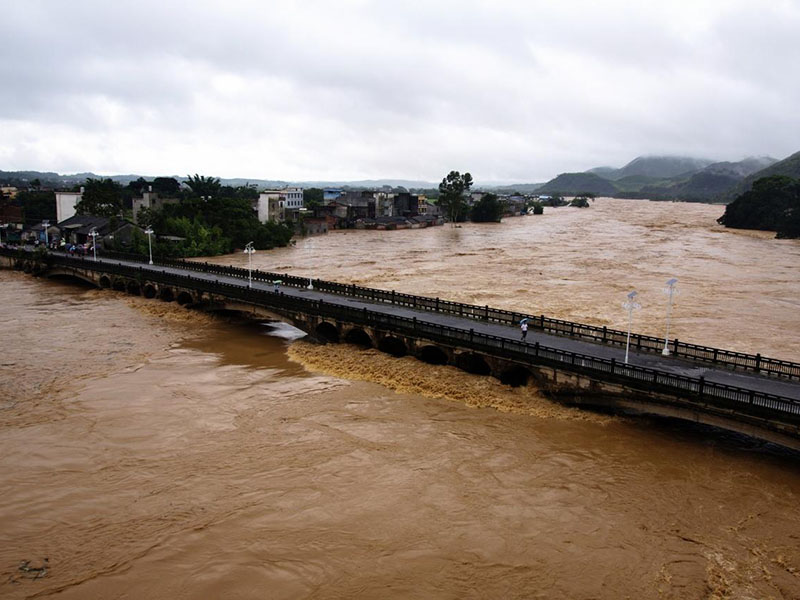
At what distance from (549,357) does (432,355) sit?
689cm

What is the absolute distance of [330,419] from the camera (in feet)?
78.2

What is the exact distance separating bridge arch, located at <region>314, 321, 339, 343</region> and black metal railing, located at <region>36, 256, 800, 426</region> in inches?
27.4

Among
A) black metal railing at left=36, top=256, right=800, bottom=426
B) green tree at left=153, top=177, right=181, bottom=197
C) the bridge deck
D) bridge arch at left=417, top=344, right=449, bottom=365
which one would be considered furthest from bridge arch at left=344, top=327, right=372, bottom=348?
green tree at left=153, top=177, right=181, bottom=197

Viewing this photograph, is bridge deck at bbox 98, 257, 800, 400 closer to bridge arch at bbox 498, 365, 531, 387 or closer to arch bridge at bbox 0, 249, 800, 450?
arch bridge at bbox 0, 249, 800, 450

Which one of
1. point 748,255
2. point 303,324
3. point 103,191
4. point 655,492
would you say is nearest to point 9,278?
point 103,191

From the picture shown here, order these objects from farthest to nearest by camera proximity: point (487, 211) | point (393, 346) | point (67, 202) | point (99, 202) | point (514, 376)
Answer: point (487, 211) → point (67, 202) → point (99, 202) → point (393, 346) → point (514, 376)

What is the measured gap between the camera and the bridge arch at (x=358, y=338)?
33344 mm

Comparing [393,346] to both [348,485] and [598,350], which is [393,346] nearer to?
[598,350]

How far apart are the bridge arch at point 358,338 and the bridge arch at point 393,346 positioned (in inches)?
57.7

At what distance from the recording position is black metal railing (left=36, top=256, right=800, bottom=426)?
19.2 metres

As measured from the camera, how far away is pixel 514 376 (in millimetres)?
26609

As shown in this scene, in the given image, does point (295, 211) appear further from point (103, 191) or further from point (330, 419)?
point (330, 419)

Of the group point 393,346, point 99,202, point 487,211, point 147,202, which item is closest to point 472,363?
point 393,346

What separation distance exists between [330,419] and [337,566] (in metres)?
9.49
